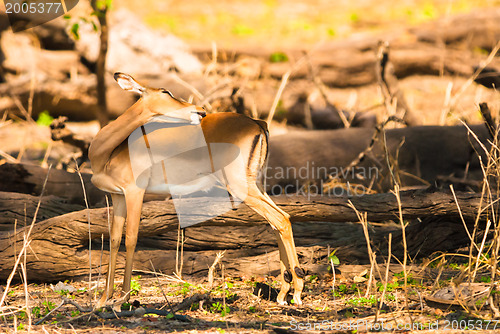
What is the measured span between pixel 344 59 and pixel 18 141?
7.88 meters

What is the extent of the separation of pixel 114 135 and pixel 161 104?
1.53ft

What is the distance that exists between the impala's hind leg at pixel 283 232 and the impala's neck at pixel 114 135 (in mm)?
1011

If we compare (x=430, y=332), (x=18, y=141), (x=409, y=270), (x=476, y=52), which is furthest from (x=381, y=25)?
(x=430, y=332)

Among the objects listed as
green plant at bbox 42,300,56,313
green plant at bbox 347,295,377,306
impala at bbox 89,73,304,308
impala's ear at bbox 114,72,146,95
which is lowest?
green plant at bbox 42,300,56,313

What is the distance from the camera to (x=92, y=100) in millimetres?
10328

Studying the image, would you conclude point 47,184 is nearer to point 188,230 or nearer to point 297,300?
point 188,230

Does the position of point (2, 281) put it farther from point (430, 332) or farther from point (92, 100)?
point (92, 100)

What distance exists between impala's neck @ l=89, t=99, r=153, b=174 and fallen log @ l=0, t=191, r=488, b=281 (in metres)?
0.91

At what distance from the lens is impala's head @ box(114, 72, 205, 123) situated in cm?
375

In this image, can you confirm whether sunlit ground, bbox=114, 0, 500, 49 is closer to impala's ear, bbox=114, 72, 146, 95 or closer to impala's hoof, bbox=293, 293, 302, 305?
impala's ear, bbox=114, 72, 146, 95

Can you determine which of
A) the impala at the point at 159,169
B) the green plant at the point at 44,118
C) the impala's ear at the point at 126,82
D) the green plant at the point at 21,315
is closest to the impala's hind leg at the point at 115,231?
the impala at the point at 159,169

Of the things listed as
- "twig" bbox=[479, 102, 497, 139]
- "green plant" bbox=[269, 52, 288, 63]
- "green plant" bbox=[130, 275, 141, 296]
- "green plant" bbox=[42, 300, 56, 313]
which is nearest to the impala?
"green plant" bbox=[42, 300, 56, 313]

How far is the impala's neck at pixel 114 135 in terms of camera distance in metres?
3.93

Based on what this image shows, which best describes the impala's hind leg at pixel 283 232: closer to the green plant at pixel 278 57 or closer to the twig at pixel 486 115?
the twig at pixel 486 115
